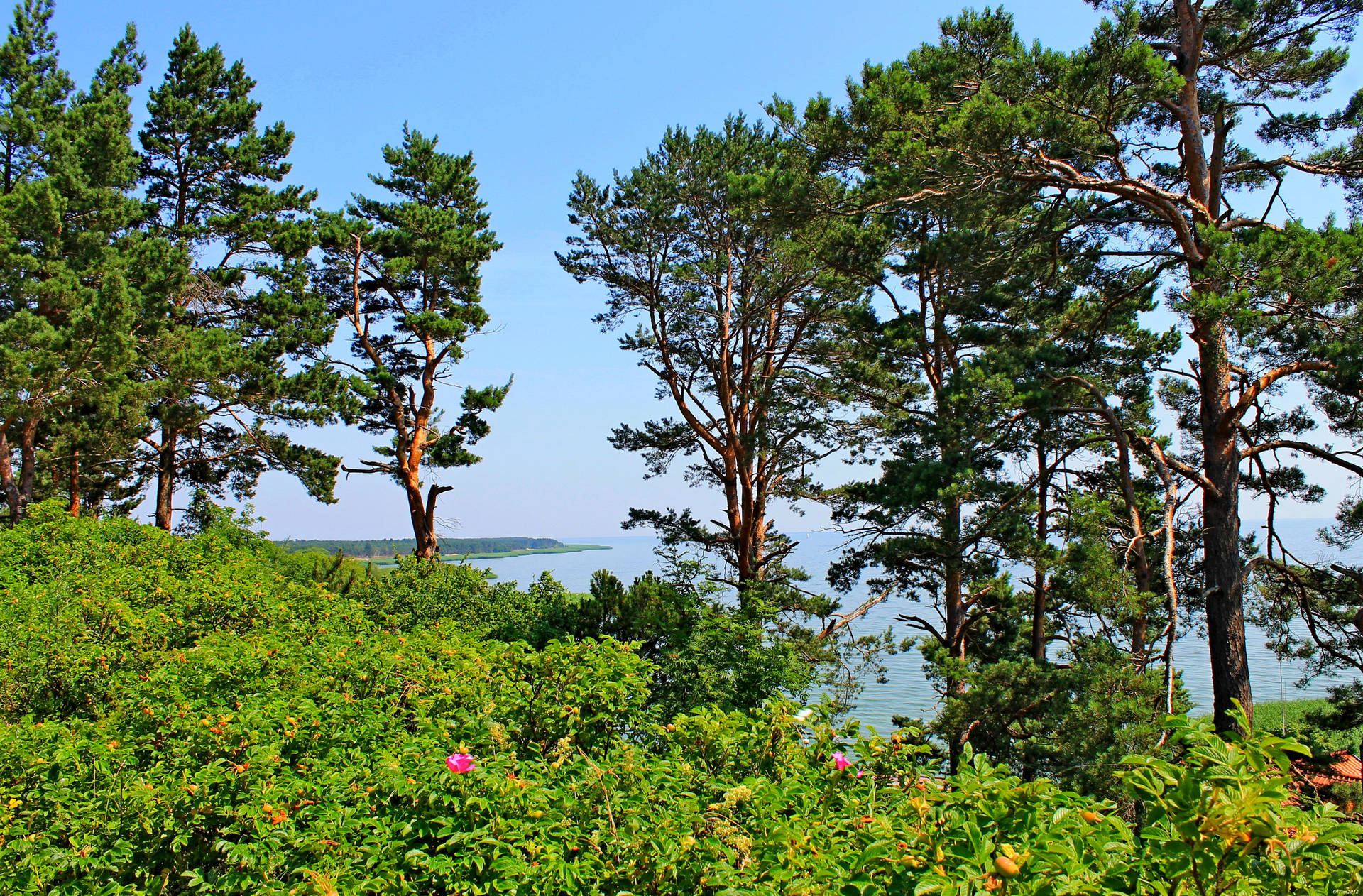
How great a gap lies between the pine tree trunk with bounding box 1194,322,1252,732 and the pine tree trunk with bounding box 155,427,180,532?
17797 millimetres

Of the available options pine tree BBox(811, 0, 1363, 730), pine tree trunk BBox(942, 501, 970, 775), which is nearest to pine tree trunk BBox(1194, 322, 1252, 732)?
pine tree BBox(811, 0, 1363, 730)

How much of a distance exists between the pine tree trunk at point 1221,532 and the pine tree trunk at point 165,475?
1780 cm

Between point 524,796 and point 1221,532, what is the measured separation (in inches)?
288

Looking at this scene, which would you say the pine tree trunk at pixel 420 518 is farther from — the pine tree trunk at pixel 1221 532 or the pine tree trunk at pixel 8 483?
the pine tree trunk at pixel 1221 532

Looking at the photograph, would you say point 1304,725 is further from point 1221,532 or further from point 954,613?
point 1221,532

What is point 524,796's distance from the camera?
229 cm

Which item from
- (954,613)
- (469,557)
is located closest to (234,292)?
(469,557)

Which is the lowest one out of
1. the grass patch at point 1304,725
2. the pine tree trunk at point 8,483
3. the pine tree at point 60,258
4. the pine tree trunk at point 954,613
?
the grass patch at point 1304,725

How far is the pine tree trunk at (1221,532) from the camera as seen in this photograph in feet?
21.6

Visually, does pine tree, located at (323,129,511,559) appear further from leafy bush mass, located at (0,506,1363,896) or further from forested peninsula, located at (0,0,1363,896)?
leafy bush mass, located at (0,506,1363,896)

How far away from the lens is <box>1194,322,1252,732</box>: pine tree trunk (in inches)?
260

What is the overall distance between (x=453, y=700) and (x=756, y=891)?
219 cm

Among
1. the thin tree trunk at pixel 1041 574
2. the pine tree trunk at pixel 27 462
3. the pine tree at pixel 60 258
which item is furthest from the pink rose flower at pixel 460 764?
the pine tree trunk at pixel 27 462

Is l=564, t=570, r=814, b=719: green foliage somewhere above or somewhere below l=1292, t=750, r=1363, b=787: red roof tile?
above
